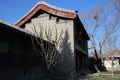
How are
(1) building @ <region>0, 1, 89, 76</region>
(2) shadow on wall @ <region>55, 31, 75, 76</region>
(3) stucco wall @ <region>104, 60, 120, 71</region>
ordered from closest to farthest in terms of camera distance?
(1) building @ <region>0, 1, 89, 76</region>, (2) shadow on wall @ <region>55, 31, 75, 76</region>, (3) stucco wall @ <region>104, 60, 120, 71</region>

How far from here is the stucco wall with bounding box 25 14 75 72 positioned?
743 inches

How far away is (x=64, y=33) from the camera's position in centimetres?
1969

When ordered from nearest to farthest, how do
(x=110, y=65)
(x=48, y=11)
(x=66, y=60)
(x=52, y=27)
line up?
(x=66, y=60) → (x=48, y=11) → (x=52, y=27) → (x=110, y=65)

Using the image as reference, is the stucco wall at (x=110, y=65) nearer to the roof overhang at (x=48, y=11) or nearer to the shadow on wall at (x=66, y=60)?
the shadow on wall at (x=66, y=60)

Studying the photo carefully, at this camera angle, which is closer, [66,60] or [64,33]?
[66,60]

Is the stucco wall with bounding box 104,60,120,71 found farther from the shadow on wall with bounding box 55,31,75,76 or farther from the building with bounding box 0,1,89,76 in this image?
the shadow on wall with bounding box 55,31,75,76

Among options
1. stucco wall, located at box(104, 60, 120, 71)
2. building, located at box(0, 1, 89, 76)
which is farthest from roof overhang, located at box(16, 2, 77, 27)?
stucco wall, located at box(104, 60, 120, 71)

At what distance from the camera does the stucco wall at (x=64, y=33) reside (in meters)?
18.9

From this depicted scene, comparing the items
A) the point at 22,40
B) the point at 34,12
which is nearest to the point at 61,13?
the point at 34,12

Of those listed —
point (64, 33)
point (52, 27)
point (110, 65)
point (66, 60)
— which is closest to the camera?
point (66, 60)

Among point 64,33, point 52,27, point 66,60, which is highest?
point 52,27

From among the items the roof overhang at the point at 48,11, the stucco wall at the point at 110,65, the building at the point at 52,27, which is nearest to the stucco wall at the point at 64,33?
the building at the point at 52,27

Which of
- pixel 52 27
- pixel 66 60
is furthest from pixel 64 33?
pixel 66 60

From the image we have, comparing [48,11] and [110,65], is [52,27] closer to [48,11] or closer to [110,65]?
[48,11]
